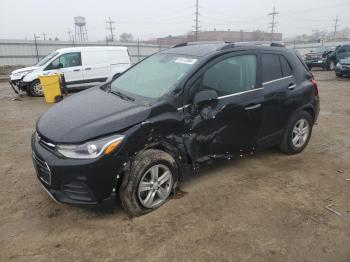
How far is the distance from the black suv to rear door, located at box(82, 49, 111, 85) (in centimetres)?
774

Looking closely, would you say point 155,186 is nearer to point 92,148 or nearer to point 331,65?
point 92,148

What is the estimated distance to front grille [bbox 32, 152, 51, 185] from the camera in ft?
10.3

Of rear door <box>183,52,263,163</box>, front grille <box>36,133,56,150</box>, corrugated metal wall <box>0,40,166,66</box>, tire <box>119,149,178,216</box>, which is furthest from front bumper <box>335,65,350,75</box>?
corrugated metal wall <box>0,40,166,66</box>

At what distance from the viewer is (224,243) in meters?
2.97

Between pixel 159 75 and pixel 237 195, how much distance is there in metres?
1.77

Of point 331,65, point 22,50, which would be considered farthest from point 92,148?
point 22,50

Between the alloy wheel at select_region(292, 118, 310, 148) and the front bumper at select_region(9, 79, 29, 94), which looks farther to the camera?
the front bumper at select_region(9, 79, 29, 94)

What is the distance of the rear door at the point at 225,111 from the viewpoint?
363 cm

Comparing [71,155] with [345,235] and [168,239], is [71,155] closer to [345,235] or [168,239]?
[168,239]

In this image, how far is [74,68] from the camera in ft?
38.0

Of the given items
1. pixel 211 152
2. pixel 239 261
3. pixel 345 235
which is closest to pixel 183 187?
pixel 211 152

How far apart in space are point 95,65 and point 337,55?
15.9 metres

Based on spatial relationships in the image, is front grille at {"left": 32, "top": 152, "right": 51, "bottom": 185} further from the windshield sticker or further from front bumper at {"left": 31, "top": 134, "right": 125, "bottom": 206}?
the windshield sticker

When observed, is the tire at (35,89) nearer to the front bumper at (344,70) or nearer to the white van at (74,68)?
the white van at (74,68)
